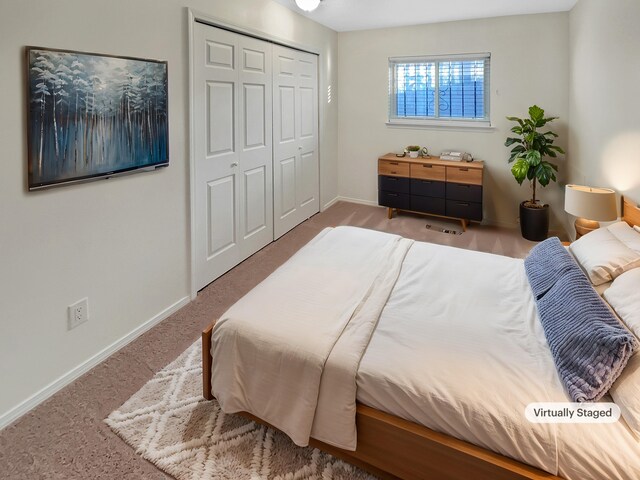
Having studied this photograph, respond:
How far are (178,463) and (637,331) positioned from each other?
1.87 metres

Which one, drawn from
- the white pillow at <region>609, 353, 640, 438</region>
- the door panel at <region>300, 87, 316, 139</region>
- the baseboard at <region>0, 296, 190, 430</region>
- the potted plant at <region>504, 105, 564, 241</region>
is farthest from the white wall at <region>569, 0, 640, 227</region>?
the baseboard at <region>0, 296, 190, 430</region>

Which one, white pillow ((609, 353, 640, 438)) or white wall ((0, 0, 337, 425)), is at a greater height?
white wall ((0, 0, 337, 425))

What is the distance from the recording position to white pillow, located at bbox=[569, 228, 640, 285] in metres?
1.88

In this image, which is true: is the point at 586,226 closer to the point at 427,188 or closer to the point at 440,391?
the point at 427,188

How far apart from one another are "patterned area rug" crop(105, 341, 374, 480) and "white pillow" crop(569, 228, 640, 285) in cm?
143

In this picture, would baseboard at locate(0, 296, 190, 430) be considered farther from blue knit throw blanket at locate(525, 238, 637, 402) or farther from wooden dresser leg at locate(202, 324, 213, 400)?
blue knit throw blanket at locate(525, 238, 637, 402)

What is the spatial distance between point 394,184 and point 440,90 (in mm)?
1356

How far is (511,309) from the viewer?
1924 mm

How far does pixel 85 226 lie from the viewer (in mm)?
2205

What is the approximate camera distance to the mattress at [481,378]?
4.07 feet

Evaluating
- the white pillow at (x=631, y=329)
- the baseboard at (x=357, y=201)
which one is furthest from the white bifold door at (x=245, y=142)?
the white pillow at (x=631, y=329)

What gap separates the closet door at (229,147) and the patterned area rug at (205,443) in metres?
1.33

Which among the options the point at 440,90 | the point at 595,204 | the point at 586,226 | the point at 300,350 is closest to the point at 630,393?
the point at 300,350

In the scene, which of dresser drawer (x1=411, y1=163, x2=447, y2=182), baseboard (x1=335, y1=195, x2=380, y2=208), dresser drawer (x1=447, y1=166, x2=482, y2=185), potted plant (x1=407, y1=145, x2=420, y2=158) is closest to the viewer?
dresser drawer (x1=447, y1=166, x2=482, y2=185)
